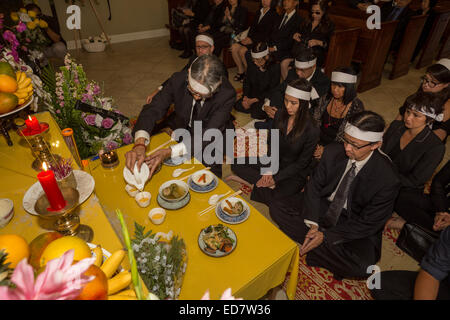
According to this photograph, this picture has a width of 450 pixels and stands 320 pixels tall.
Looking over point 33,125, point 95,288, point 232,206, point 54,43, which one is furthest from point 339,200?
point 54,43

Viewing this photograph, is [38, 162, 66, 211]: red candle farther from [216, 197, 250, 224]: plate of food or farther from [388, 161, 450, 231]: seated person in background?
[388, 161, 450, 231]: seated person in background

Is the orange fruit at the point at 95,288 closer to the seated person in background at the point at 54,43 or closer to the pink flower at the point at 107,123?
the pink flower at the point at 107,123

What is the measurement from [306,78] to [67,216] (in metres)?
4.14

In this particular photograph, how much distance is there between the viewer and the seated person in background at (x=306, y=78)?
4328 mm

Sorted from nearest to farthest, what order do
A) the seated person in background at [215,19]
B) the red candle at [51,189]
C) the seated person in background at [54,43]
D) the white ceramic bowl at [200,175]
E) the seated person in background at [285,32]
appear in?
1. the red candle at [51,189]
2. the white ceramic bowl at [200,175]
3. the seated person in background at [285,32]
4. the seated person in background at [54,43]
5. the seated person in background at [215,19]

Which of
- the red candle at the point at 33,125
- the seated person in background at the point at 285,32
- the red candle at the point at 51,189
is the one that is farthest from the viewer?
the seated person in background at the point at 285,32

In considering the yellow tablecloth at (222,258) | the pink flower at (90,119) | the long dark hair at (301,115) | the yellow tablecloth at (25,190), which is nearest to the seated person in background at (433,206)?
A: the long dark hair at (301,115)

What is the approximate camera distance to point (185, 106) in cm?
309

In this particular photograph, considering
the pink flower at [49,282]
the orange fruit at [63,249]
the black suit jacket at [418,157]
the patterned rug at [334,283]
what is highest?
the pink flower at [49,282]

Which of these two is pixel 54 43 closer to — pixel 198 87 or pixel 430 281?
pixel 198 87

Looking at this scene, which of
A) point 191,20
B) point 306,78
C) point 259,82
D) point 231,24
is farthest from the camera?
point 191,20

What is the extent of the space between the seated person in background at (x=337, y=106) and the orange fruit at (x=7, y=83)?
3.43m
